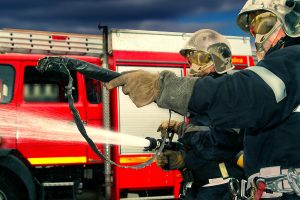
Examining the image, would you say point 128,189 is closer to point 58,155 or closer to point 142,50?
point 58,155

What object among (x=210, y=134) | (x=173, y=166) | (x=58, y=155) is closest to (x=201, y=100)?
(x=210, y=134)

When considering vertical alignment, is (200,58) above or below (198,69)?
above

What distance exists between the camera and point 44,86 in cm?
735

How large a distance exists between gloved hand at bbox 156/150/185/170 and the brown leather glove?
2172 millimetres

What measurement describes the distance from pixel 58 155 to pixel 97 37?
6.92 feet

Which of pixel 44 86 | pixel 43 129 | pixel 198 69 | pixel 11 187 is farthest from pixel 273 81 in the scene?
pixel 43 129

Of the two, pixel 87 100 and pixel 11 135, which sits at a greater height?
pixel 87 100

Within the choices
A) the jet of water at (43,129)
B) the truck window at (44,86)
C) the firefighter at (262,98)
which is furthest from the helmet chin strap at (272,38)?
the truck window at (44,86)

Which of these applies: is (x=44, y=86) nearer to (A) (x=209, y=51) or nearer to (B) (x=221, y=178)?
(A) (x=209, y=51)

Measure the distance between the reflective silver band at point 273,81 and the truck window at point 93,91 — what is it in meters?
5.91

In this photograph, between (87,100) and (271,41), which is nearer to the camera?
(271,41)

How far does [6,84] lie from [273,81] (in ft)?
19.6

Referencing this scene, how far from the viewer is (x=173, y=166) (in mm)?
3818

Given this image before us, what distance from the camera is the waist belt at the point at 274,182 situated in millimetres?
1890
